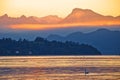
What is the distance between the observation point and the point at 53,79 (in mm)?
103688

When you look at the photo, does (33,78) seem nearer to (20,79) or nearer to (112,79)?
(20,79)

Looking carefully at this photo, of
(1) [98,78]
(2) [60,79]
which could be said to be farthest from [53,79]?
(1) [98,78]

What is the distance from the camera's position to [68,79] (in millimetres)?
102812

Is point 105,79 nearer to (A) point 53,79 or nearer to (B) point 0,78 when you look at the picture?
(A) point 53,79

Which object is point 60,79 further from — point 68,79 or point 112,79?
point 112,79

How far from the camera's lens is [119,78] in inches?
4099

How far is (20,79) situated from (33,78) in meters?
3.10

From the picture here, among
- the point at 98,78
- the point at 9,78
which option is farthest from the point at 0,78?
the point at 98,78

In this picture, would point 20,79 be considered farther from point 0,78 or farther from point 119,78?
point 119,78

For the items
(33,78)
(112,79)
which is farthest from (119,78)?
→ (33,78)

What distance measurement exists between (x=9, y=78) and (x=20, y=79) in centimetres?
413

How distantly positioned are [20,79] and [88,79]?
12.3 meters

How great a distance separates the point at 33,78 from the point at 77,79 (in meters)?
8.71

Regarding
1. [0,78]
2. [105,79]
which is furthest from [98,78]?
[0,78]
